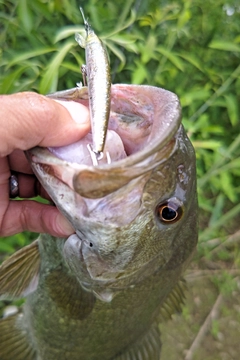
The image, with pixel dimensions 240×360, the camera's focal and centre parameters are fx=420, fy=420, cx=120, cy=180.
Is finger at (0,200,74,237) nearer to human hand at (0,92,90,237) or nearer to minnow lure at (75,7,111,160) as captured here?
human hand at (0,92,90,237)

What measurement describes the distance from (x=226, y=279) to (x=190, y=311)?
1.17 ft

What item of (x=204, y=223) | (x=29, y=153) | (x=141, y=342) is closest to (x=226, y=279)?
(x=204, y=223)

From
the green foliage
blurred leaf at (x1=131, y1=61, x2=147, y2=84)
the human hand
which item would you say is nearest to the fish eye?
the human hand

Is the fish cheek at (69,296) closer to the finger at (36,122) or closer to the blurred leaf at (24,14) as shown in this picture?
the finger at (36,122)

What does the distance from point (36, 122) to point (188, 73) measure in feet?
6.19

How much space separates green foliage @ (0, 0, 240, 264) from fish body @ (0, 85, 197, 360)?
504mm

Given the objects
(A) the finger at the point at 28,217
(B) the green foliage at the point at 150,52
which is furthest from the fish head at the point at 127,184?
(B) the green foliage at the point at 150,52

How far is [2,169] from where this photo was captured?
124 cm

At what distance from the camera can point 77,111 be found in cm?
95

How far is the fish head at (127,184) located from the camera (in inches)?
31.6

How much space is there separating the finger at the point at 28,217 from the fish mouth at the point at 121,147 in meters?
0.36

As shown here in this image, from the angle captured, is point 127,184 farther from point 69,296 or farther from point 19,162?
point 69,296

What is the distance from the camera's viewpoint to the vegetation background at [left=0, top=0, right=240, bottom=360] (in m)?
1.84

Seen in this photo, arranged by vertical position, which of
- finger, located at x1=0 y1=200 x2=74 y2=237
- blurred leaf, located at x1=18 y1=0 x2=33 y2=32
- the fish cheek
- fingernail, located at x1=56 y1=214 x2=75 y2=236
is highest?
blurred leaf, located at x1=18 y1=0 x2=33 y2=32
